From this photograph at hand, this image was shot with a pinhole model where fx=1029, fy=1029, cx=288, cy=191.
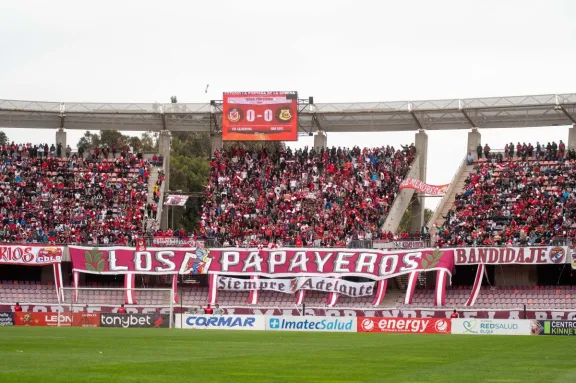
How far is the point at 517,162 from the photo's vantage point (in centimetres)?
7088

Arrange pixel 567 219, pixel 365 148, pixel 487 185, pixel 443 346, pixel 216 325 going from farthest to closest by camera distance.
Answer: pixel 365 148, pixel 487 185, pixel 567 219, pixel 216 325, pixel 443 346

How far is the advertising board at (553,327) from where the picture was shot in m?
48.4

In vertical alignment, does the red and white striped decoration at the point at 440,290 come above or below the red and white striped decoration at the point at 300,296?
above

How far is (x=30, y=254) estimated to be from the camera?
66.0 metres

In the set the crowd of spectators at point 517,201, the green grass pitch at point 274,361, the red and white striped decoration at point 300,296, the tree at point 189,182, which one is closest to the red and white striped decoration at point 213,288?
the red and white striped decoration at point 300,296

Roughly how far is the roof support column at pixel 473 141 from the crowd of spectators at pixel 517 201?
5.18 ft

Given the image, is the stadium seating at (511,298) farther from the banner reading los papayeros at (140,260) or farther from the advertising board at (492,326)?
the banner reading los papayeros at (140,260)

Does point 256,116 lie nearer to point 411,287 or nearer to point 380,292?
point 380,292

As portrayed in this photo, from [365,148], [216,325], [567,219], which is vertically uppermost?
[365,148]

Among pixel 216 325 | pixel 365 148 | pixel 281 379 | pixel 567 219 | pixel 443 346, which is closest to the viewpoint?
pixel 281 379

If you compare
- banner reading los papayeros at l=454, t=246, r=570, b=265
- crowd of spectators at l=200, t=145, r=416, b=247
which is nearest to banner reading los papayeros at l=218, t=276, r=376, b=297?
crowd of spectators at l=200, t=145, r=416, b=247

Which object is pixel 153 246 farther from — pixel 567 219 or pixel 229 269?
pixel 567 219

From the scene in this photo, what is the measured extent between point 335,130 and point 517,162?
47.2 ft

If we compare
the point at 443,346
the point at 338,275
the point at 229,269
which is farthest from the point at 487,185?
the point at 443,346
